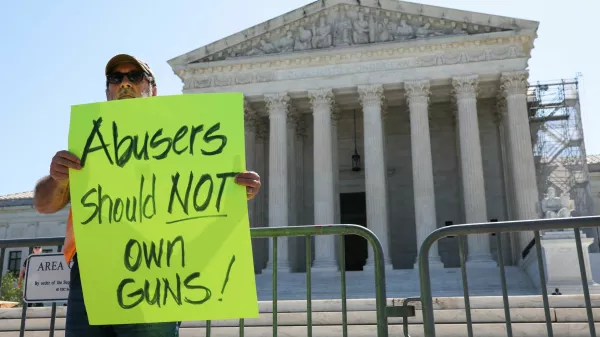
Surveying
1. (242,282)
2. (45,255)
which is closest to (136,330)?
(242,282)

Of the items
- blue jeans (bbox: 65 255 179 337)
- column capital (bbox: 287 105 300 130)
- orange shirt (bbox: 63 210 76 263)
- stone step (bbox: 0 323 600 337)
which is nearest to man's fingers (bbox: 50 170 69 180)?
orange shirt (bbox: 63 210 76 263)

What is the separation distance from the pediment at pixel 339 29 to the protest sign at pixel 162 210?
27.6 m

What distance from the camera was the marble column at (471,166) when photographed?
27.5 meters

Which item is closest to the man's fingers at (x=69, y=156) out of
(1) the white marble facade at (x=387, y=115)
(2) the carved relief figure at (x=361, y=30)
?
(1) the white marble facade at (x=387, y=115)

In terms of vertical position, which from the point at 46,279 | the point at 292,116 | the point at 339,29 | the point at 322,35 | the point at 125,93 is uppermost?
the point at 339,29

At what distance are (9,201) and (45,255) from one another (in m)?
50.6

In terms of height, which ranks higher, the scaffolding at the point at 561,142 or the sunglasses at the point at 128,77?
the scaffolding at the point at 561,142

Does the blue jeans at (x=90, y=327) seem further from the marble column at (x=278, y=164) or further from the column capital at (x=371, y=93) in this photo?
the column capital at (x=371, y=93)

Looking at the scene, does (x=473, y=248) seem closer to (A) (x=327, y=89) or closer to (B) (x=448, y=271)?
(B) (x=448, y=271)

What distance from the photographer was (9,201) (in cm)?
5053

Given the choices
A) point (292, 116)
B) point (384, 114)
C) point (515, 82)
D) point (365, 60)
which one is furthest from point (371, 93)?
point (515, 82)

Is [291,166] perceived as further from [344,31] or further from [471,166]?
[471,166]

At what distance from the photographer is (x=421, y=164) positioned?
28.9m

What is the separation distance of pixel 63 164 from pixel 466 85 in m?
27.6
